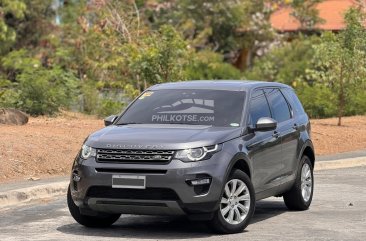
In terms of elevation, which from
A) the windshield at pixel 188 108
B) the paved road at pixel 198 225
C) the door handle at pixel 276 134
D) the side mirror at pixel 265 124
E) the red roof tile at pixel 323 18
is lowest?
the red roof tile at pixel 323 18

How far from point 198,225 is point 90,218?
1.21 metres

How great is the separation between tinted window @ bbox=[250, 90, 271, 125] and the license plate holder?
5.83ft

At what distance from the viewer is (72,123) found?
21.3m

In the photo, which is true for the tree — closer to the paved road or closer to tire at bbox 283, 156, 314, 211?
the paved road

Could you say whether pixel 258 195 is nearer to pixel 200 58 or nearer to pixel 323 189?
pixel 323 189

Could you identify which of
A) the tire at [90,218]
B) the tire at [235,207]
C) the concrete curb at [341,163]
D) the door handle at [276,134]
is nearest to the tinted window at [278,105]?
the door handle at [276,134]

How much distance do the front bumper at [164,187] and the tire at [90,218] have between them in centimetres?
56

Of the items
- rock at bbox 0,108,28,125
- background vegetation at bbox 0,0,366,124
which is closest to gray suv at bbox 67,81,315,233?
rock at bbox 0,108,28,125

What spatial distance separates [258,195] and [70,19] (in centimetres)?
4009

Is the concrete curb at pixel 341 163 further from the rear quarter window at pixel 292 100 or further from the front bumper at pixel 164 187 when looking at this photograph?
the front bumper at pixel 164 187

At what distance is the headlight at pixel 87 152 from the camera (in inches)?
426

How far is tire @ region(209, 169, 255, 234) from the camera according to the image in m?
10.7

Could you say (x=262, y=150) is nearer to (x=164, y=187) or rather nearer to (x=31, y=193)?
(x=164, y=187)

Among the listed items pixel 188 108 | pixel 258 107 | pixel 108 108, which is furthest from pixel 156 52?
pixel 188 108
